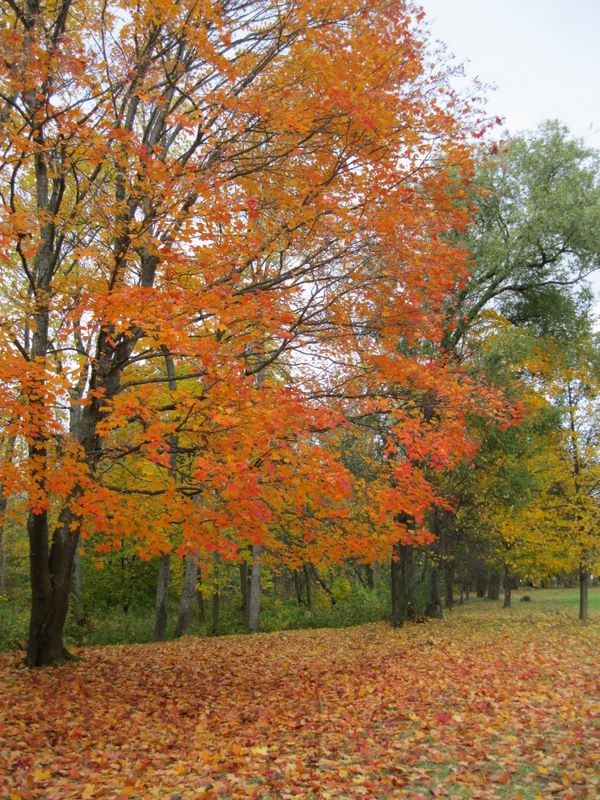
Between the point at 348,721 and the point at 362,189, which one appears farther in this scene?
the point at 362,189

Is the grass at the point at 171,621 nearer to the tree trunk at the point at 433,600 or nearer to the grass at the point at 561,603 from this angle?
the tree trunk at the point at 433,600

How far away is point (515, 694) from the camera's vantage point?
702 centimetres

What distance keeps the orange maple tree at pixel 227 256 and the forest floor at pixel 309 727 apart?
187cm

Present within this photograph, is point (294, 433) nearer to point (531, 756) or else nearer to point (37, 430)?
point (37, 430)

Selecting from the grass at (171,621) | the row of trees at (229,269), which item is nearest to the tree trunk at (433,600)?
the grass at (171,621)

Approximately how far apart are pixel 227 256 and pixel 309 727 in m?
5.70

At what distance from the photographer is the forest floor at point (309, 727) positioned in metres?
4.70

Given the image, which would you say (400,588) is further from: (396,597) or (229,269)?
(229,269)

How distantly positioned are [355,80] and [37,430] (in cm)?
571

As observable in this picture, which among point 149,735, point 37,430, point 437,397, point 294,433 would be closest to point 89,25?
point 37,430

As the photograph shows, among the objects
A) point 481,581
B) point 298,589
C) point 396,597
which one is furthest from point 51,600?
point 481,581

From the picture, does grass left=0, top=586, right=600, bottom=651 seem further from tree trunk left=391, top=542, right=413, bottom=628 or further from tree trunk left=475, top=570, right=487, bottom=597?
tree trunk left=475, top=570, right=487, bottom=597

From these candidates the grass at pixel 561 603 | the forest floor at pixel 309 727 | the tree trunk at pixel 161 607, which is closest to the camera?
the forest floor at pixel 309 727

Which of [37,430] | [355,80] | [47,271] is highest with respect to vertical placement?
[355,80]
